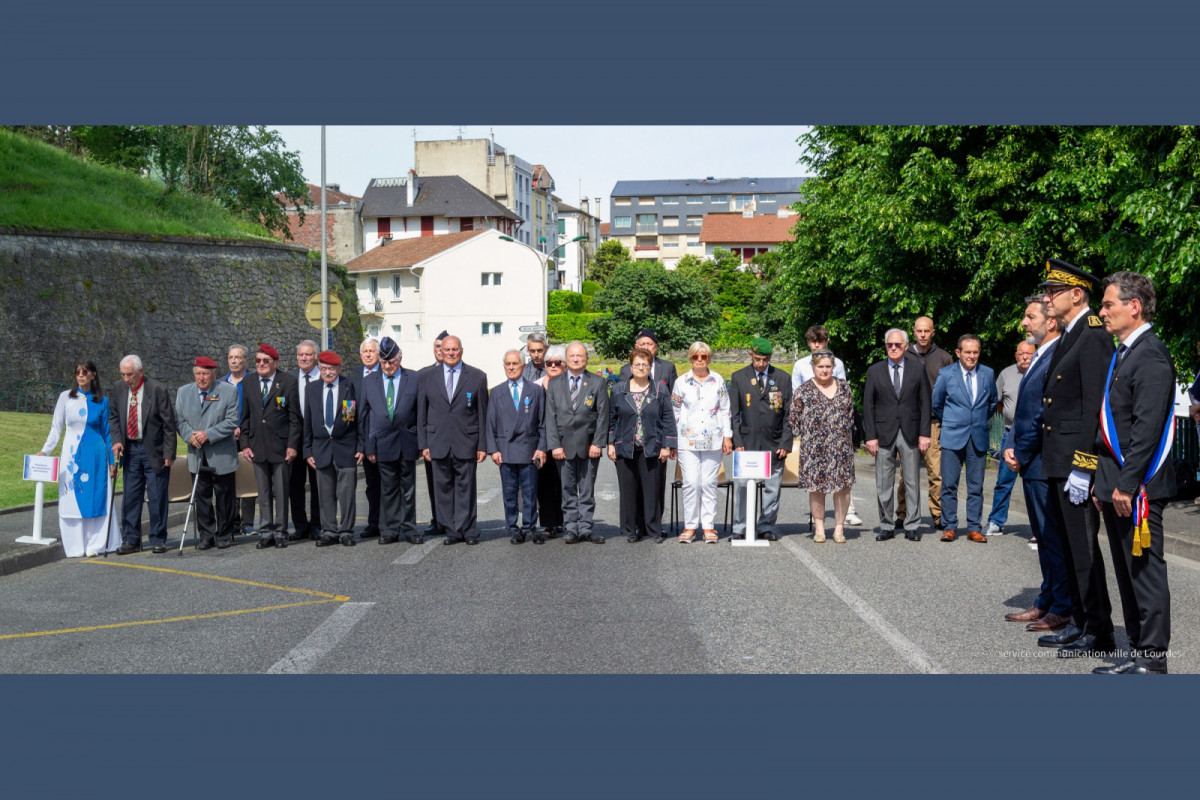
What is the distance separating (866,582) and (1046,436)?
234 cm

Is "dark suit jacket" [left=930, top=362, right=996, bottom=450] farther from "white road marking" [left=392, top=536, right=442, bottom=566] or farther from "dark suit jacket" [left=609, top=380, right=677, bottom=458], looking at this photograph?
"white road marking" [left=392, top=536, right=442, bottom=566]

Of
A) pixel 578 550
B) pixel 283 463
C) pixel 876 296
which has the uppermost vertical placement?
pixel 876 296

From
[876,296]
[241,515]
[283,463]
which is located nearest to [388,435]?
[283,463]

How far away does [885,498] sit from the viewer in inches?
469

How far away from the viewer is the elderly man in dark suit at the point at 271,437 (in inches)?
475

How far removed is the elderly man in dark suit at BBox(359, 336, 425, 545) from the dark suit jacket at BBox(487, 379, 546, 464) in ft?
3.02

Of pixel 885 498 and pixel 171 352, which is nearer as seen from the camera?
pixel 885 498

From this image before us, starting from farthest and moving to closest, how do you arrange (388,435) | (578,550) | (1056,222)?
(1056,222) < (388,435) < (578,550)

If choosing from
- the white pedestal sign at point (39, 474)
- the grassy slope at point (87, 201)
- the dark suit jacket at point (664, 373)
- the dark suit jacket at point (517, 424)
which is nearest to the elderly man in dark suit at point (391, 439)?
the dark suit jacket at point (517, 424)

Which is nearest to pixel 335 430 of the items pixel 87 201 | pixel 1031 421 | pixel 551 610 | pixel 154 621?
pixel 154 621

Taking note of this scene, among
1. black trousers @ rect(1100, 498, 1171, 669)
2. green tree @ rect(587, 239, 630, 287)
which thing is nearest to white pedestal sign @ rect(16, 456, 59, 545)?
black trousers @ rect(1100, 498, 1171, 669)

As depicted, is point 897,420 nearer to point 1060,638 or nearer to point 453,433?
point 453,433

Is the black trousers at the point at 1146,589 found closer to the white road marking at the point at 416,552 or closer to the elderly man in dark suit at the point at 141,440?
the white road marking at the point at 416,552

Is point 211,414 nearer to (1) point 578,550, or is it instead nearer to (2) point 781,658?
(1) point 578,550
